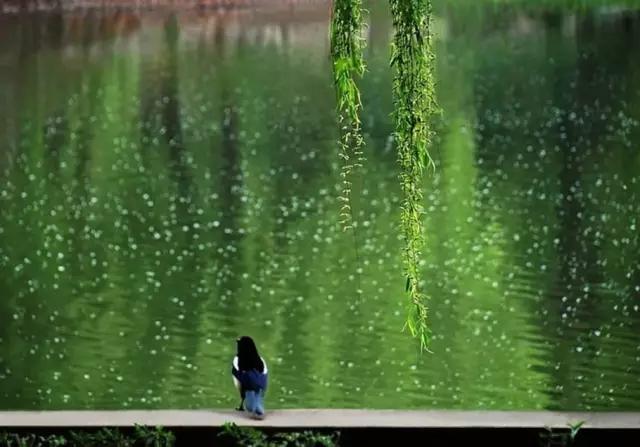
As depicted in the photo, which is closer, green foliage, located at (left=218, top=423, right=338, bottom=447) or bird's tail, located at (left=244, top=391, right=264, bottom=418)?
green foliage, located at (left=218, top=423, right=338, bottom=447)

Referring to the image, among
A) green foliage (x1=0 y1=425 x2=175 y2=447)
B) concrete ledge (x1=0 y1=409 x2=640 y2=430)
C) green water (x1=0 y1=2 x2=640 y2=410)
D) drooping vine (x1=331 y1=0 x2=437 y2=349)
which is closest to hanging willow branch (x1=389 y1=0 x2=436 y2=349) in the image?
drooping vine (x1=331 y1=0 x2=437 y2=349)

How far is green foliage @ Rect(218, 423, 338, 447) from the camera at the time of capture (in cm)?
215

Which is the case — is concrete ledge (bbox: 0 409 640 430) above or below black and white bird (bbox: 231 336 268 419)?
above

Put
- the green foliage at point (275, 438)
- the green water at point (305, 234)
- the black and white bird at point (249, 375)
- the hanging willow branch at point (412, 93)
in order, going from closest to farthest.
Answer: the hanging willow branch at point (412, 93)
the green foliage at point (275, 438)
the black and white bird at point (249, 375)
the green water at point (305, 234)

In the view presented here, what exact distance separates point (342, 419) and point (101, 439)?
0.41m

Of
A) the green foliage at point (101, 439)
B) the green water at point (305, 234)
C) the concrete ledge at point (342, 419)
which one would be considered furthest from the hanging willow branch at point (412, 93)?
the green foliage at point (101, 439)

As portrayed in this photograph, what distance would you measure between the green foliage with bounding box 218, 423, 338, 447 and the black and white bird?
322 mm

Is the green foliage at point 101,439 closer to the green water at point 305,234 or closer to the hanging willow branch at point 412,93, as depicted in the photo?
the hanging willow branch at point 412,93

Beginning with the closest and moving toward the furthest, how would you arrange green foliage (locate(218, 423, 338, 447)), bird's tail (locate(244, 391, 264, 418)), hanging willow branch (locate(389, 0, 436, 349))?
hanging willow branch (locate(389, 0, 436, 349)) → green foliage (locate(218, 423, 338, 447)) → bird's tail (locate(244, 391, 264, 418))

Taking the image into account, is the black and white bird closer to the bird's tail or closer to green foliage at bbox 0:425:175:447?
the bird's tail

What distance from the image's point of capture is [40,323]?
7809mm

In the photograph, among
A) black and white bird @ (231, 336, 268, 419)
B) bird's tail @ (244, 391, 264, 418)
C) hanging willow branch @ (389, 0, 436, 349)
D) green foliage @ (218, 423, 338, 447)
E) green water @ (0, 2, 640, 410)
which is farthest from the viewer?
green water @ (0, 2, 640, 410)

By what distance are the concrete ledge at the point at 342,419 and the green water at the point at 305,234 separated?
50cm

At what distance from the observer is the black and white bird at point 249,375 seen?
8.64ft
